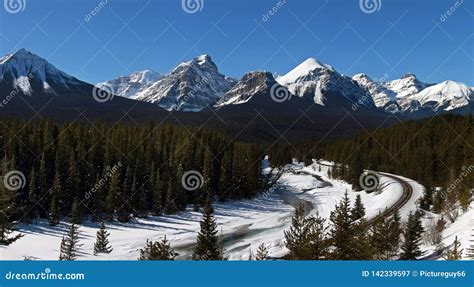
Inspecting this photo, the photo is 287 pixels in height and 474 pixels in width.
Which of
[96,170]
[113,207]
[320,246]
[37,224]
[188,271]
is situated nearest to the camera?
[188,271]

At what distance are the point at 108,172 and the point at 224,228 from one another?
1979 cm

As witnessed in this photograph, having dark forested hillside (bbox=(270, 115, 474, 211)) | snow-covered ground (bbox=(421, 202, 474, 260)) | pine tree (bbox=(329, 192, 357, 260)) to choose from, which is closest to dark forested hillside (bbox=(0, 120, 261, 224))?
dark forested hillside (bbox=(270, 115, 474, 211))

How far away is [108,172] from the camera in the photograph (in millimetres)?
59594

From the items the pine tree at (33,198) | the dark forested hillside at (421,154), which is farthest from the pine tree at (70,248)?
the dark forested hillside at (421,154)

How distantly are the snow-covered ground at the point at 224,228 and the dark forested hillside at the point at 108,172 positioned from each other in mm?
3007

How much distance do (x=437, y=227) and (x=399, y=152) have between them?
79091 millimetres

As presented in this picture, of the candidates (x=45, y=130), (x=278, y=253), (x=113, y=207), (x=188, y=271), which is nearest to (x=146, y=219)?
(x=113, y=207)

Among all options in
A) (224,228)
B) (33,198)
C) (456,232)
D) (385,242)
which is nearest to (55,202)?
(33,198)

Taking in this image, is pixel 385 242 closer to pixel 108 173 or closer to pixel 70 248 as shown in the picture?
pixel 70 248

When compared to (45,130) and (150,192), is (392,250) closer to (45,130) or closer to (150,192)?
(150,192)

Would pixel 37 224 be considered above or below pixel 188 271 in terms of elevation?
above

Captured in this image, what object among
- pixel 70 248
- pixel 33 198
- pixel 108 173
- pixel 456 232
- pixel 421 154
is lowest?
pixel 456 232

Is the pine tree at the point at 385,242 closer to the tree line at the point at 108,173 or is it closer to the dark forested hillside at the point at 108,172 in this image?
the tree line at the point at 108,173

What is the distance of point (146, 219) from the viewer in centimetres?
5575
